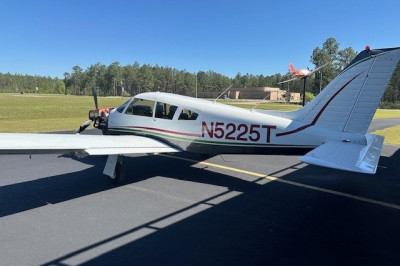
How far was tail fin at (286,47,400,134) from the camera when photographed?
20.9 ft

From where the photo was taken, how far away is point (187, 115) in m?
8.56

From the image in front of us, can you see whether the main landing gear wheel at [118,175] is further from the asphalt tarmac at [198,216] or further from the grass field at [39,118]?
the grass field at [39,118]

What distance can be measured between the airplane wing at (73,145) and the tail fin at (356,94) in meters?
4.21

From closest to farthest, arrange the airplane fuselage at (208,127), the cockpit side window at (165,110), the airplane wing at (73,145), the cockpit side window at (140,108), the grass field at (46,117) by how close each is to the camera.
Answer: the airplane wing at (73,145)
the airplane fuselage at (208,127)
the cockpit side window at (165,110)
the cockpit side window at (140,108)
the grass field at (46,117)

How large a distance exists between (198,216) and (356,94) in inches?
178

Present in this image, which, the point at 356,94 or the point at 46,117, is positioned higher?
the point at 356,94

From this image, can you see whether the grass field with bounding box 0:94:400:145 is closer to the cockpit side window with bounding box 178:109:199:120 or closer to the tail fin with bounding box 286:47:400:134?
the tail fin with bounding box 286:47:400:134

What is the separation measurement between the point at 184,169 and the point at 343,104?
495cm

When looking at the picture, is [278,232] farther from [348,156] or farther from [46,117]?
[46,117]

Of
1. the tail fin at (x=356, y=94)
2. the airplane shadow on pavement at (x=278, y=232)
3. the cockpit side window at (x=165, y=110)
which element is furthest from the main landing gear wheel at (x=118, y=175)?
the tail fin at (x=356, y=94)

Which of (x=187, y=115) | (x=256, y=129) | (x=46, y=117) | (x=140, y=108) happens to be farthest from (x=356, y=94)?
(x=46, y=117)

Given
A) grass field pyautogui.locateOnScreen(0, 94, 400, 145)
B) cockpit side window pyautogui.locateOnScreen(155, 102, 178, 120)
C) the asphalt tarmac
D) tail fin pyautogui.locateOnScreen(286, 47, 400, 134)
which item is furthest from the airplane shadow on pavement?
grass field pyautogui.locateOnScreen(0, 94, 400, 145)

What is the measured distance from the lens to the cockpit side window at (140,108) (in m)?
9.23

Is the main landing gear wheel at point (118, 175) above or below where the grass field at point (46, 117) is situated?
below
